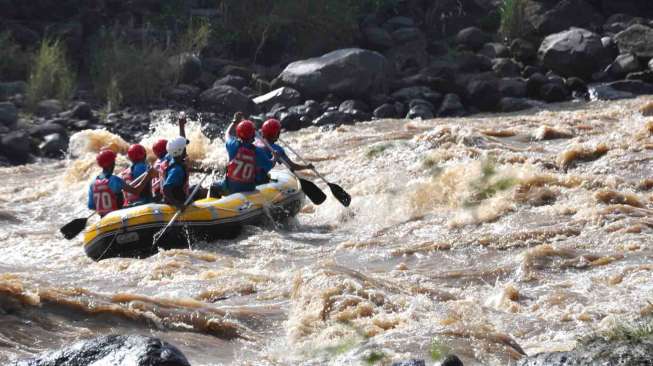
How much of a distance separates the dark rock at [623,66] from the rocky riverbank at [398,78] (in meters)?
0.02

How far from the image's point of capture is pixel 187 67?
21.5 meters

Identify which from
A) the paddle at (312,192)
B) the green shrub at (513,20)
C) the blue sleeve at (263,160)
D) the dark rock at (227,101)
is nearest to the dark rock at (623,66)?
the green shrub at (513,20)

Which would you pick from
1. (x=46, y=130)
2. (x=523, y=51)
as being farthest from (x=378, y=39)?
(x=46, y=130)

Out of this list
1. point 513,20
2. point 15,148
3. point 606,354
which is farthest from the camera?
point 513,20

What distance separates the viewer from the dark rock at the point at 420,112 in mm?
18969

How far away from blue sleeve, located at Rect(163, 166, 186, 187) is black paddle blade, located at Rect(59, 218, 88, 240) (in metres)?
1.07

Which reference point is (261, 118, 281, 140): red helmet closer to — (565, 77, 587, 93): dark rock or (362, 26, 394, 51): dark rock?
(565, 77, 587, 93): dark rock

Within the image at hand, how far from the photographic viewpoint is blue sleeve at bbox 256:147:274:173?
12328mm

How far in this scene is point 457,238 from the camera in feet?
36.0

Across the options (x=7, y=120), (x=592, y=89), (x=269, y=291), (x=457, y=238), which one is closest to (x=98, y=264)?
(x=269, y=291)

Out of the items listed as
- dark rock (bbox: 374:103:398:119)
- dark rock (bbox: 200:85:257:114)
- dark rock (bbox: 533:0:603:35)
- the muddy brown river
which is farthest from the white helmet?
dark rock (bbox: 533:0:603:35)

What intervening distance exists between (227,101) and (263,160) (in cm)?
775

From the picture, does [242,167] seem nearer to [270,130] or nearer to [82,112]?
[270,130]

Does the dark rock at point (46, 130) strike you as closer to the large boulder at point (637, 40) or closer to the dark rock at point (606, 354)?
the large boulder at point (637, 40)
